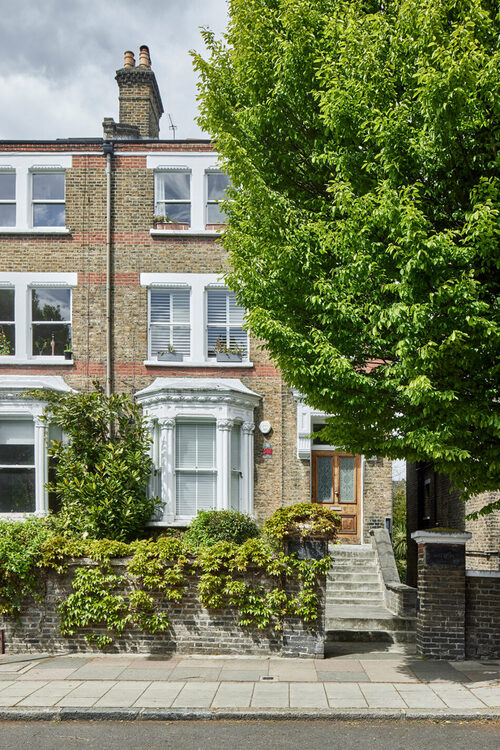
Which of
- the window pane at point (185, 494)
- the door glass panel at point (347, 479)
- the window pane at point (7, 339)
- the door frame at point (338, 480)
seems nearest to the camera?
the window pane at point (185, 494)

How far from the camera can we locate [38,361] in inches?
688

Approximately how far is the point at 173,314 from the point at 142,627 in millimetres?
8454

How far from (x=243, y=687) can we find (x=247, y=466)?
809cm

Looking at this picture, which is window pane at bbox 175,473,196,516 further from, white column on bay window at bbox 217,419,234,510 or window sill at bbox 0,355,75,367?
window sill at bbox 0,355,75,367

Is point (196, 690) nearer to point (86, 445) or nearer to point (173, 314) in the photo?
point (86, 445)

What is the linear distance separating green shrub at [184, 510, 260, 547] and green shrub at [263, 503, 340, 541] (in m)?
3.76

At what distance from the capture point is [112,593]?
11.4 meters

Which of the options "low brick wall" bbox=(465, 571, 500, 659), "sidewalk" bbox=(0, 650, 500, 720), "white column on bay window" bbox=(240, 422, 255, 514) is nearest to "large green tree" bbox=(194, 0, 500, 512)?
"low brick wall" bbox=(465, 571, 500, 659)

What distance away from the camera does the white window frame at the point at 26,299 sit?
17.5 m

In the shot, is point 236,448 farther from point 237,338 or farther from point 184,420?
point 237,338

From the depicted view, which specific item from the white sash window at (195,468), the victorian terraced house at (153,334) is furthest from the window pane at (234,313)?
the white sash window at (195,468)

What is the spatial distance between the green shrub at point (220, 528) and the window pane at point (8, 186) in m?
9.17

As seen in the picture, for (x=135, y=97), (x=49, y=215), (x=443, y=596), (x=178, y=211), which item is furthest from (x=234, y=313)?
(x=443, y=596)

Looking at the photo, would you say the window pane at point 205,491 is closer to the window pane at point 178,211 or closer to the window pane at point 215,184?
the window pane at point 178,211
